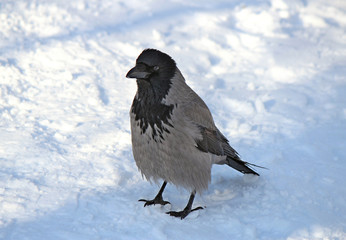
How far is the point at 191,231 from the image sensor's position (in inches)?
154

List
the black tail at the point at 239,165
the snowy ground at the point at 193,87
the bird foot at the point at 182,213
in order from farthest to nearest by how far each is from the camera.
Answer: the black tail at the point at 239,165 → the bird foot at the point at 182,213 → the snowy ground at the point at 193,87

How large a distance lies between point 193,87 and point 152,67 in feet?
8.20

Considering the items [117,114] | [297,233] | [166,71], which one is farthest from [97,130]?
[297,233]

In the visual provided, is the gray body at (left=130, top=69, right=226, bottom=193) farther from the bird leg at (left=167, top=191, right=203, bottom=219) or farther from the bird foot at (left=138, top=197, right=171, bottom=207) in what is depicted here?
the bird foot at (left=138, top=197, right=171, bottom=207)

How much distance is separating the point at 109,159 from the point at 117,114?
103 cm

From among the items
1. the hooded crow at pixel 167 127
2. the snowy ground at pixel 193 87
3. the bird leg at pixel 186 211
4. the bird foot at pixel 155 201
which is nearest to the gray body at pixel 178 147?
the hooded crow at pixel 167 127

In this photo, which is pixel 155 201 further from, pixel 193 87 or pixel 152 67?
pixel 193 87

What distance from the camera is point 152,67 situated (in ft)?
13.0

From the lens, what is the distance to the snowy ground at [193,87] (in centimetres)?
399

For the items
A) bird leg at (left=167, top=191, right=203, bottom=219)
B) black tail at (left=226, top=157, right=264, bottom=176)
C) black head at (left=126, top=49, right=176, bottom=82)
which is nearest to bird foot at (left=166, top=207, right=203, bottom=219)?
bird leg at (left=167, top=191, right=203, bottom=219)

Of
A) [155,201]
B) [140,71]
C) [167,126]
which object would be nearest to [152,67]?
[140,71]

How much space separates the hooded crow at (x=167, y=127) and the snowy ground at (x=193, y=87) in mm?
372

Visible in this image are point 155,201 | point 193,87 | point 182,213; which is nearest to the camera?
point 182,213

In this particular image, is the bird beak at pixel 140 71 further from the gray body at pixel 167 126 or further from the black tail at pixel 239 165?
the black tail at pixel 239 165
